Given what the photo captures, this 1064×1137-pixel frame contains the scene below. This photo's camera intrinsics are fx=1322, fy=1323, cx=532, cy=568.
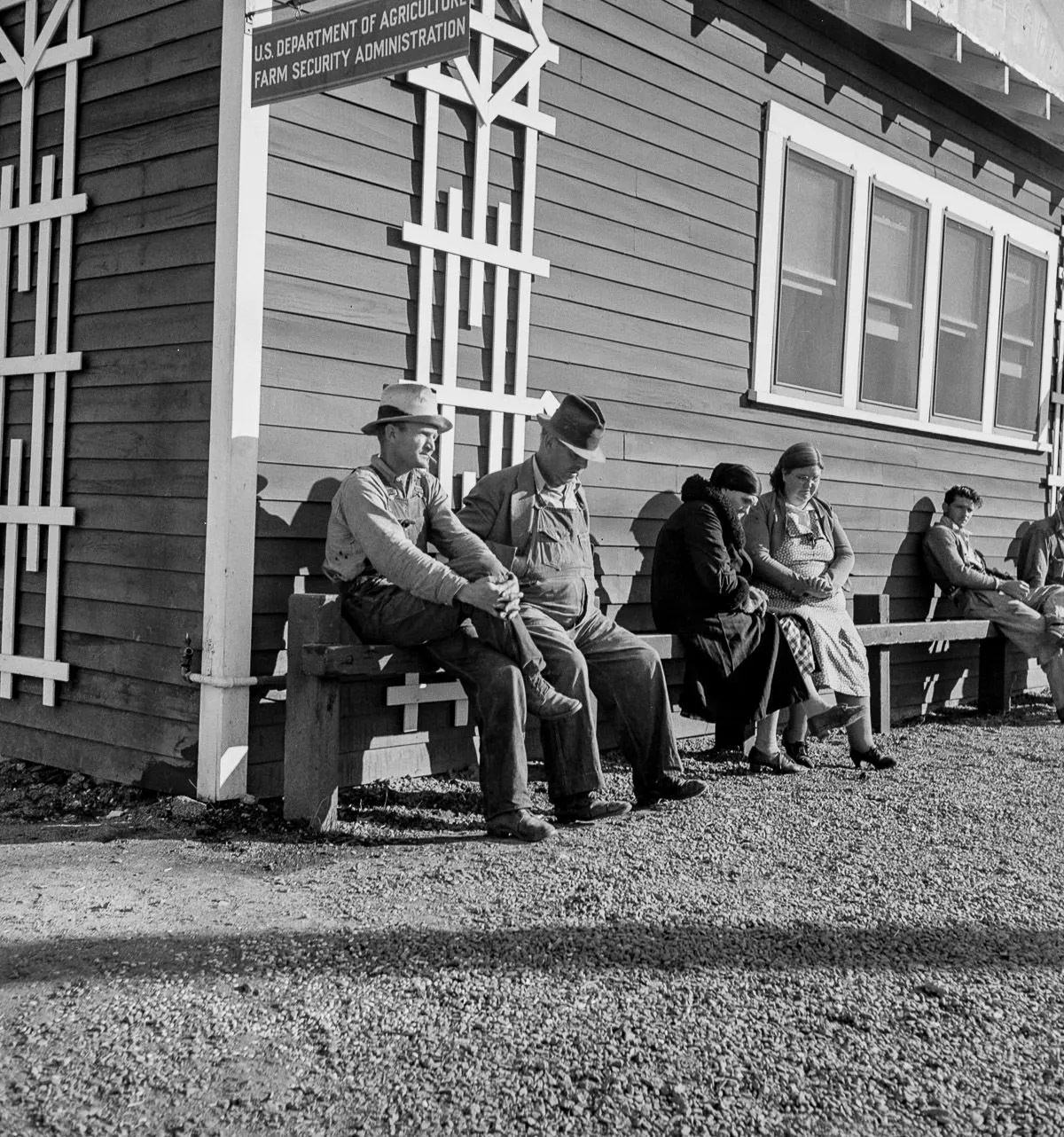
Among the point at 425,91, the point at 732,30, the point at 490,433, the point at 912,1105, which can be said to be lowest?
the point at 912,1105

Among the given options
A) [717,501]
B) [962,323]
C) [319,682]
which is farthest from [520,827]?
[962,323]

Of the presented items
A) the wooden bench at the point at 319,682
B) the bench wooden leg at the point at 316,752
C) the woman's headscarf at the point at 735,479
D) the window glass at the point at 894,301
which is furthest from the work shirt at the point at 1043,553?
the bench wooden leg at the point at 316,752

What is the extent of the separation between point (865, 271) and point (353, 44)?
16.2ft

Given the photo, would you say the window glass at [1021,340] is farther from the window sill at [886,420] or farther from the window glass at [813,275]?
the window glass at [813,275]

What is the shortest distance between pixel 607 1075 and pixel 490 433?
12.0 ft

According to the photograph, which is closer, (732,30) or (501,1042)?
(501,1042)

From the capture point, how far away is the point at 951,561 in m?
8.93

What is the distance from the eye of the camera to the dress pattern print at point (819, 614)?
6.54m

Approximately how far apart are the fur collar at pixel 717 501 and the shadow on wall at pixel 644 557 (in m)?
0.50

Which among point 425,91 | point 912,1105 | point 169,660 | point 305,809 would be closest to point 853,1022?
point 912,1105

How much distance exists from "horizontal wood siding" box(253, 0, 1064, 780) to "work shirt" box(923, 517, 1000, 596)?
0.17m

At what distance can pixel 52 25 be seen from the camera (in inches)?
224

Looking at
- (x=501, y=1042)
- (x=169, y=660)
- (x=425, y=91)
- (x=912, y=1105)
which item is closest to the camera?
(x=912, y=1105)

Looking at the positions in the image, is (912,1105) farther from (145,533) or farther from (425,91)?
(425,91)
